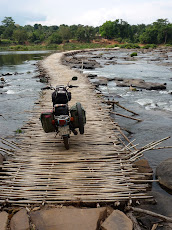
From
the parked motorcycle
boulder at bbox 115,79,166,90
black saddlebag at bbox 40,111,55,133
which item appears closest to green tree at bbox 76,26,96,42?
boulder at bbox 115,79,166,90

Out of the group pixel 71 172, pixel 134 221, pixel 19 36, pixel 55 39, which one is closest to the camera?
pixel 134 221

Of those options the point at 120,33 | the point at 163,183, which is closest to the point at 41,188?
the point at 163,183

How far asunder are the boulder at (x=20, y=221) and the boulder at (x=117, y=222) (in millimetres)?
1117

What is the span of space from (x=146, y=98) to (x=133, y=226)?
38.3 feet

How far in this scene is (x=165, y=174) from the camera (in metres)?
5.30

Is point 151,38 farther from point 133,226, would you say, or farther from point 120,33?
point 133,226

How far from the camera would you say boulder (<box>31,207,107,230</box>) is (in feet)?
10.2

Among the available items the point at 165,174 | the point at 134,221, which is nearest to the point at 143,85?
the point at 165,174

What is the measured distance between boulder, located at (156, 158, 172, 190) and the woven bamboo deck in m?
0.66

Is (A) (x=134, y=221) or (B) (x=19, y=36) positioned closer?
(A) (x=134, y=221)

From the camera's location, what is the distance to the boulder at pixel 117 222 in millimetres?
3091

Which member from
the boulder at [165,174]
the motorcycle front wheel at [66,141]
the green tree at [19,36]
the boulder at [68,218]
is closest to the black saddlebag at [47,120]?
the motorcycle front wheel at [66,141]

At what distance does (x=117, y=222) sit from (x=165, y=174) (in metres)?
2.61

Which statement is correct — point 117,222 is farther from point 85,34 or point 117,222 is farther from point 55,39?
point 85,34
